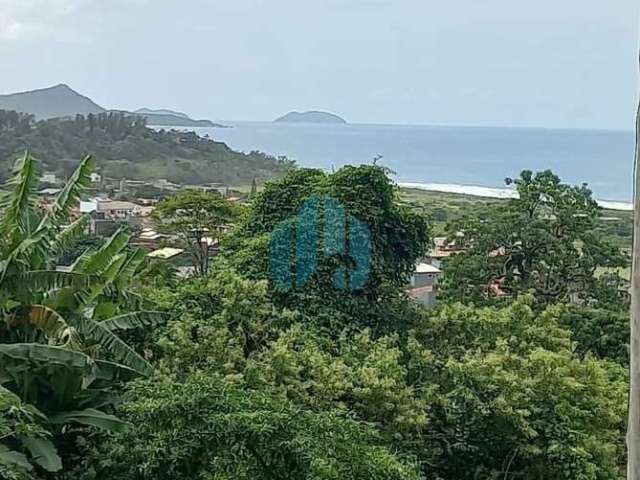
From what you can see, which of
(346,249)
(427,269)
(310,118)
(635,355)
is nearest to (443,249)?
(427,269)

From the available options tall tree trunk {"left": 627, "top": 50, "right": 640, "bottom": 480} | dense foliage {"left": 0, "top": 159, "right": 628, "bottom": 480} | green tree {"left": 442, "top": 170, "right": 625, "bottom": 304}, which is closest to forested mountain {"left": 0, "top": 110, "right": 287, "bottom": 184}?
green tree {"left": 442, "top": 170, "right": 625, "bottom": 304}

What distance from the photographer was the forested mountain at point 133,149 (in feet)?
48.0

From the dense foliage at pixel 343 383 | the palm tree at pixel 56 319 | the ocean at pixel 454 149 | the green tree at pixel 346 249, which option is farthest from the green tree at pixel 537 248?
the palm tree at pixel 56 319

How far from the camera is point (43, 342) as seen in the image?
17.5ft

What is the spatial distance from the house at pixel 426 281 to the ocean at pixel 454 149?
314 centimetres

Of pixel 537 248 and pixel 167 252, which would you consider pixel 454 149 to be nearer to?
pixel 167 252

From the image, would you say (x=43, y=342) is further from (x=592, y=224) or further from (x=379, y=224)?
(x=592, y=224)

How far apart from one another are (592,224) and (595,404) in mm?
3991

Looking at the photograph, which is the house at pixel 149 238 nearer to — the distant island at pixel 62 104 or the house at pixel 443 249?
the house at pixel 443 249

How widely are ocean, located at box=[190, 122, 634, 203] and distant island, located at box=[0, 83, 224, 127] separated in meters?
1.25

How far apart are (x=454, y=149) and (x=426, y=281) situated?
16.7 m

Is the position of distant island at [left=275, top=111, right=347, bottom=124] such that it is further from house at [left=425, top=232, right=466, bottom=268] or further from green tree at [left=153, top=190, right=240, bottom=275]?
house at [left=425, top=232, right=466, bottom=268]

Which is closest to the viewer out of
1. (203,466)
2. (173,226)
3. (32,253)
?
(203,466)

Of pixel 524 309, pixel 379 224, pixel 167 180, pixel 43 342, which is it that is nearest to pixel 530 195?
pixel 379 224
